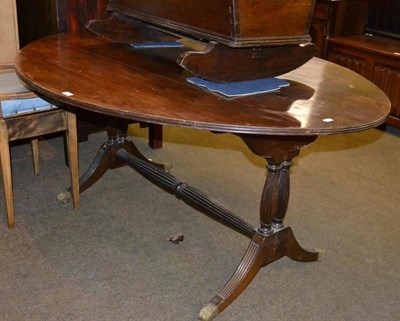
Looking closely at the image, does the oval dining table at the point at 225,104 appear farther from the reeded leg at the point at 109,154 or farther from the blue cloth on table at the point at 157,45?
the reeded leg at the point at 109,154

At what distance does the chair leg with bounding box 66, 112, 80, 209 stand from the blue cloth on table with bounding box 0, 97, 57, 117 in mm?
110

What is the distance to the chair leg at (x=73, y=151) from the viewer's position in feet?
8.39

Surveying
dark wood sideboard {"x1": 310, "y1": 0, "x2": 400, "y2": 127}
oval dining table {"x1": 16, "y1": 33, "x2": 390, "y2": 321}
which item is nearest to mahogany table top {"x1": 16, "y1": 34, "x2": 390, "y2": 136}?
oval dining table {"x1": 16, "y1": 33, "x2": 390, "y2": 321}

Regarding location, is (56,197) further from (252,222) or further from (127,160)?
(252,222)

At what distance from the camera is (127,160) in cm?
286

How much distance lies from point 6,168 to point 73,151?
320mm

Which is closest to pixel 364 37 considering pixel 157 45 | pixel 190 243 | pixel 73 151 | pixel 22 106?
pixel 157 45

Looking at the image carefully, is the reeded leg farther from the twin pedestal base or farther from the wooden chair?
the twin pedestal base

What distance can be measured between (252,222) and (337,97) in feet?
3.37

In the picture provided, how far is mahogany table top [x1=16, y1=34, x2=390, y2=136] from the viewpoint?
160cm

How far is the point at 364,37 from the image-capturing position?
4.16 m

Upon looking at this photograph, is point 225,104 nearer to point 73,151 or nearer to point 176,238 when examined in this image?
point 176,238

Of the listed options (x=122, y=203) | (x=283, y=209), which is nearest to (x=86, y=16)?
(x=122, y=203)

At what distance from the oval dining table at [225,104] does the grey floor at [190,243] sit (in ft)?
0.53
